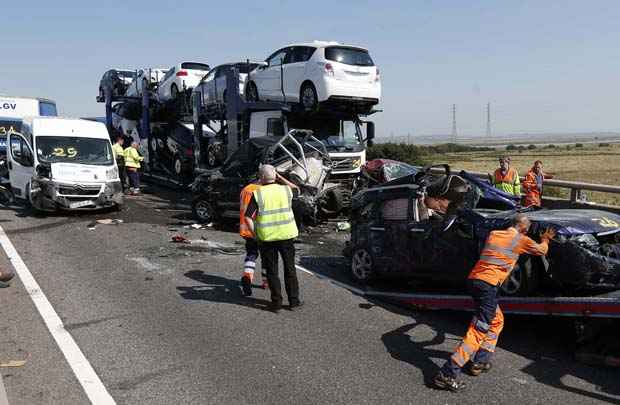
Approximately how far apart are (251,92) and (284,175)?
4547mm

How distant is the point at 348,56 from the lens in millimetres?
13430

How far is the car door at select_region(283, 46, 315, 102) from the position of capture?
44.9ft

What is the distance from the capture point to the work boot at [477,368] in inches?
200

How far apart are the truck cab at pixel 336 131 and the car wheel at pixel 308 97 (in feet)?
1.07

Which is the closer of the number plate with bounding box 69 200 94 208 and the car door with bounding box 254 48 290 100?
the number plate with bounding box 69 200 94 208

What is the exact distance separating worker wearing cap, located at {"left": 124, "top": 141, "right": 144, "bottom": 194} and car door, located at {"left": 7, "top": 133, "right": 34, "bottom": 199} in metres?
3.43

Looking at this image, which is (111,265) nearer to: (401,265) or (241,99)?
(401,265)

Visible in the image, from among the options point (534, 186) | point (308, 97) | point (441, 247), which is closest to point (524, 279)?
point (441, 247)

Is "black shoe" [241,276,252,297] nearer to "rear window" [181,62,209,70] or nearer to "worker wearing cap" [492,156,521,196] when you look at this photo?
"worker wearing cap" [492,156,521,196]

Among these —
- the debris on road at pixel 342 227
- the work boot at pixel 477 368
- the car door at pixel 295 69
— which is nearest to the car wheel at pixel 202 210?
the debris on road at pixel 342 227

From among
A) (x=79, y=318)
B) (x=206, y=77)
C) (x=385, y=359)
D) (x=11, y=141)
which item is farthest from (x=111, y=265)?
(x=206, y=77)

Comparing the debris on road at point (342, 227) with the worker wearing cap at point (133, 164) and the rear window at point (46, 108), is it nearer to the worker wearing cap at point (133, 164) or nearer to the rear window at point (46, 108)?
the worker wearing cap at point (133, 164)

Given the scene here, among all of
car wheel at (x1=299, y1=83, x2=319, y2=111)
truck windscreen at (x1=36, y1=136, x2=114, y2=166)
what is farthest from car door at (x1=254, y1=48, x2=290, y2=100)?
truck windscreen at (x1=36, y1=136, x2=114, y2=166)

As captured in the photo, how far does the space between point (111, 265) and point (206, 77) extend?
899cm
